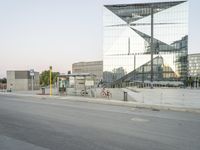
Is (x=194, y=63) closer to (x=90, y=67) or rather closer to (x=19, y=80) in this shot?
(x=90, y=67)

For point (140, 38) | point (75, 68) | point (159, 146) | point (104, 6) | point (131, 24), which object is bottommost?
point (159, 146)

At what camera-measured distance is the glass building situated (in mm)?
105062

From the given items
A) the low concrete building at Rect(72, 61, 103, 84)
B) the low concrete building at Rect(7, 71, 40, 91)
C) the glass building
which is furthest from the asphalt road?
the low concrete building at Rect(72, 61, 103, 84)

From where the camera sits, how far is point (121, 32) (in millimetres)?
111312

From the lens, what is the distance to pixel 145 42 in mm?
109312

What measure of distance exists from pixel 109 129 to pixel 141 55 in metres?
103

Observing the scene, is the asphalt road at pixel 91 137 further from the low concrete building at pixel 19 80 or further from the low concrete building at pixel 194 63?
the low concrete building at pixel 194 63

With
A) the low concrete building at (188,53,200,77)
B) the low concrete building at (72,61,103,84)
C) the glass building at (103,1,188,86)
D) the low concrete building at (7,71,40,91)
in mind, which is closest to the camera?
the low concrete building at (7,71,40,91)

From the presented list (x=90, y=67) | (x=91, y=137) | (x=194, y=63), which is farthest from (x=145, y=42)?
(x=91, y=137)

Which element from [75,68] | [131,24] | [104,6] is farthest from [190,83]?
[75,68]

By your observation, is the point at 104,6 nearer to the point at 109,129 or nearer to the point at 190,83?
the point at 190,83

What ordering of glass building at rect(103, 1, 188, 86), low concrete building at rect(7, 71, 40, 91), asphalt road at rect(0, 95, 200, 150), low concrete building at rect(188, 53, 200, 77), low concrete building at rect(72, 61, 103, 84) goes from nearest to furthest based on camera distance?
asphalt road at rect(0, 95, 200, 150), low concrete building at rect(7, 71, 40, 91), glass building at rect(103, 1, 188, 86), low concrete building at rect(72, 61, 103, 84), low concrete building at rect(188, 53, 200, 77)

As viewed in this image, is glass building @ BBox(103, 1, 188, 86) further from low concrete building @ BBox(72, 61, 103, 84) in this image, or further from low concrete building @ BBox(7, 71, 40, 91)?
low concrete building @ BBox(7, 71, 40, 91)

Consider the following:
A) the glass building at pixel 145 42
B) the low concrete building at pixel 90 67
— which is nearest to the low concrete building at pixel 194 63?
the low concrete building at pixel 90 67
